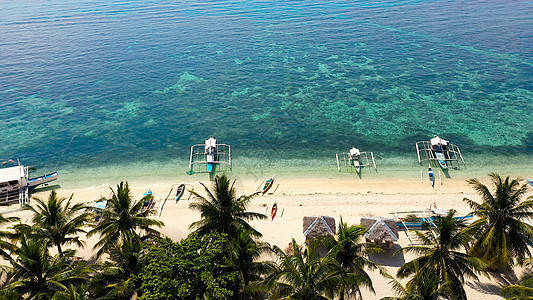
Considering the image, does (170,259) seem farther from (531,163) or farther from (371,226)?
(531,163)

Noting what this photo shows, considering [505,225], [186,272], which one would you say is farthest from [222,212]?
[505,225]

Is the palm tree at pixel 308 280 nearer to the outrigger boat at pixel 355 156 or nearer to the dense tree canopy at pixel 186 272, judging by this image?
the dense tree canopy at pixel 186 272

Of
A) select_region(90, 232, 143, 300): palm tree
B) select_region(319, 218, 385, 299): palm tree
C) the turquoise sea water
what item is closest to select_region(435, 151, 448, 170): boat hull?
the turquoise sea water

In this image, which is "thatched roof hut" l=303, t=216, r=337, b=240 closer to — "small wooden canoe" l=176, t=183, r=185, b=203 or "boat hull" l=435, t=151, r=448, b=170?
"small wooden canoe" l=176, t=183, r=185, b=203

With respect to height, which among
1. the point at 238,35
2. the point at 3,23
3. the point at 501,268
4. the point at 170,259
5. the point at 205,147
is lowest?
the point at 501,268

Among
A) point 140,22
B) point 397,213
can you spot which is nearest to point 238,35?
point 140,22

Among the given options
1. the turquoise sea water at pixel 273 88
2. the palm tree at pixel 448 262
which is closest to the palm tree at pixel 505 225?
the palm tree at pixel 448 262

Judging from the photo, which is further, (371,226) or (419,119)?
(419,119)
